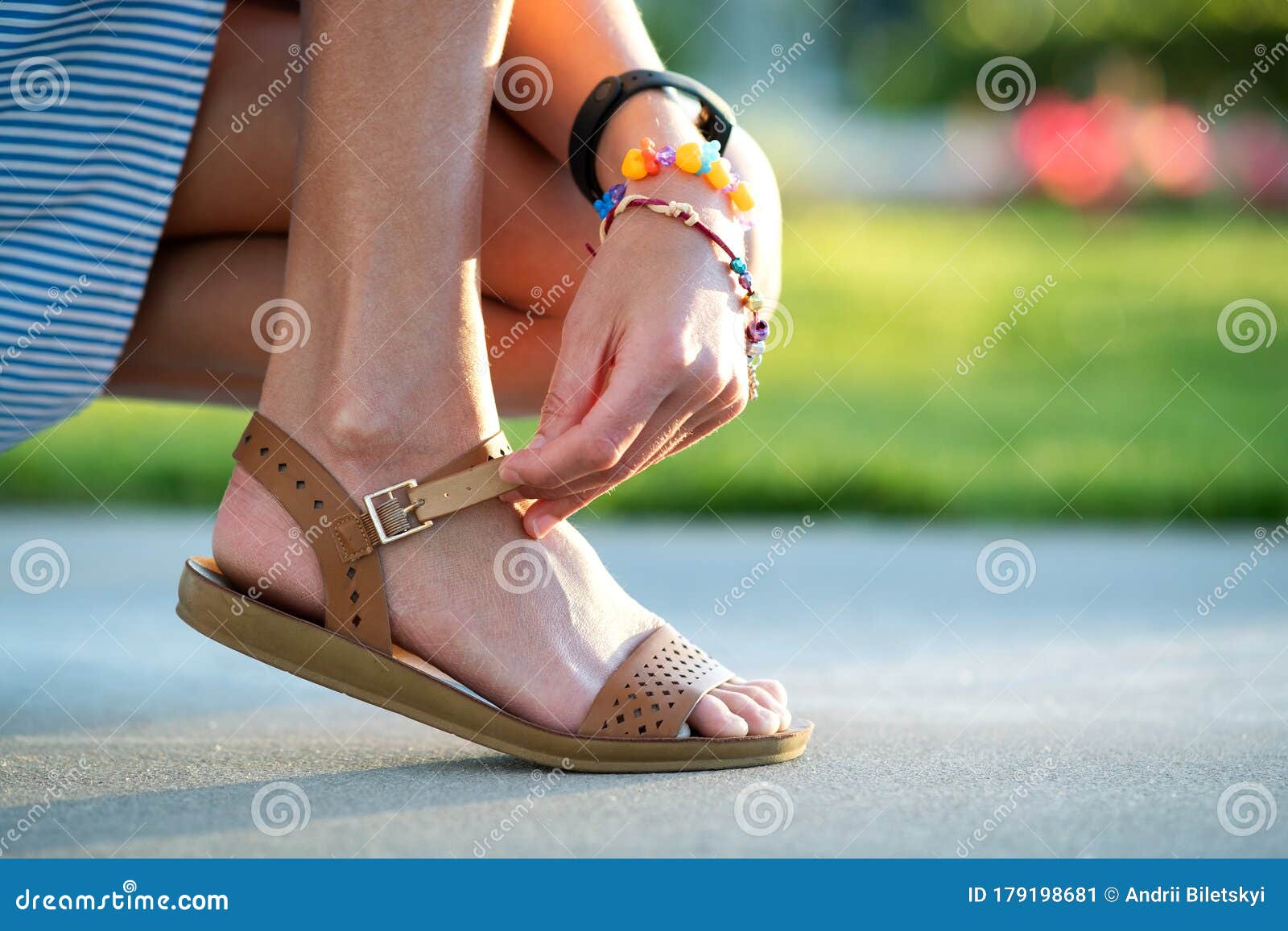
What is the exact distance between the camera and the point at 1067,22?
16.0 metres

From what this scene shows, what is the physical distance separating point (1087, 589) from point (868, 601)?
0.41m

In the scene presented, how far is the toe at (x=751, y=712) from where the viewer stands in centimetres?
121

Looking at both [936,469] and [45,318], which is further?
[936,469]

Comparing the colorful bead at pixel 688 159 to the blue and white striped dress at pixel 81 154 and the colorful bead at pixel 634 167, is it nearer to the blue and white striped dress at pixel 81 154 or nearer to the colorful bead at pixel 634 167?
the colorful bead at pixel 634 167

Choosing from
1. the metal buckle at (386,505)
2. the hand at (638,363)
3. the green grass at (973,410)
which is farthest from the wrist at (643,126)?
the green grass at (973,410)

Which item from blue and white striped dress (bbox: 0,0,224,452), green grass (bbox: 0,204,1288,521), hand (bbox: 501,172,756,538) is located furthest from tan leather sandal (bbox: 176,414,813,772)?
green grass (bbox: 0,204,1288,521)

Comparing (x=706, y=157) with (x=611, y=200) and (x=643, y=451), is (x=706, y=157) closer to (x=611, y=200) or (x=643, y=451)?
(x=611, y=200)

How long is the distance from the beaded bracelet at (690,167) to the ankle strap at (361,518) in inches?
10.7

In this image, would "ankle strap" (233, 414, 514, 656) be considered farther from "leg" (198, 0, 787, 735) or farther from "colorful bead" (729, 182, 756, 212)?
"colorful bead" (729, 182, 756, 212)

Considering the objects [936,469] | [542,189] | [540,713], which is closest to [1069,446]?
[936,469]

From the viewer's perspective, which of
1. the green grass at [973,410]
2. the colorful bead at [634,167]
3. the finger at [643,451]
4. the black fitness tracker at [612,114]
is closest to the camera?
the finger at [643,451]

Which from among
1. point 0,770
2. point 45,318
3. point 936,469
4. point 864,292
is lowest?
point 0,770

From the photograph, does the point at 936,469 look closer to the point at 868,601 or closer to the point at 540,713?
the point at 868,601

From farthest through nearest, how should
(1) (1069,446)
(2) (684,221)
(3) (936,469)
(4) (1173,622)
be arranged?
(1) (1069,446) < (3) (936,469) < (4) (1173,622) < (2) (684,221)
